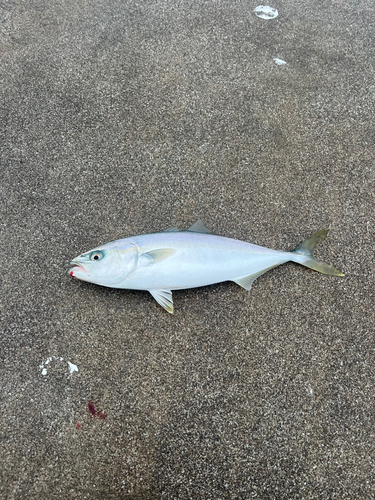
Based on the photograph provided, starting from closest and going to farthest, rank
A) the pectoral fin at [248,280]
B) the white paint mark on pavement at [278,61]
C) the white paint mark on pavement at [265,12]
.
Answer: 1. the pectoral fin at [248,280]
2. the white paint mark on pavement at [278,61]
3. the white paint mark on pavement at [265,12]

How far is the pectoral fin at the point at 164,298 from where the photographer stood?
85.7 inches

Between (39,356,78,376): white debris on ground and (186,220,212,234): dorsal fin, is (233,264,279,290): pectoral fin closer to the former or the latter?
(186,220,212,234): dorsal fin

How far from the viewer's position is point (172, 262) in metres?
2.14

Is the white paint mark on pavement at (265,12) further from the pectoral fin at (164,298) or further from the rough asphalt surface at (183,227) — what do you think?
the pectoral fin at (164,298)

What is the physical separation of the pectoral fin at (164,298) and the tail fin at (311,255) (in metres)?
0.84

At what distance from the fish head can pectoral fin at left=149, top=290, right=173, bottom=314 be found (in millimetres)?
212

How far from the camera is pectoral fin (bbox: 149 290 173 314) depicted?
2.18m

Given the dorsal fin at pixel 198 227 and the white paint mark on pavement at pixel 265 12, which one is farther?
the white paint mark on pavement at pixel 265 12

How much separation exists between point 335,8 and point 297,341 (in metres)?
3.20

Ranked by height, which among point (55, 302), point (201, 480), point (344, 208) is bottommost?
point (201, 480)

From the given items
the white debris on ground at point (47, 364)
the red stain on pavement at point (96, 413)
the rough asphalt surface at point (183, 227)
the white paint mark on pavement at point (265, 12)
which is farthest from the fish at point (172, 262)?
the white paint mark on pavement at point (265, 12)

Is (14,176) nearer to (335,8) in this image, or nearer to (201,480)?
(201,480)

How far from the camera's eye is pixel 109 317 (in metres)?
2.20

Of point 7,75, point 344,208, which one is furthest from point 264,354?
point 7,75
